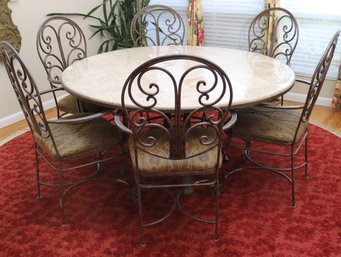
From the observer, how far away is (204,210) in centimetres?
212

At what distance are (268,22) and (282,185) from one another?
180 centimetres

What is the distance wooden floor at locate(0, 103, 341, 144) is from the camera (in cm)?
314

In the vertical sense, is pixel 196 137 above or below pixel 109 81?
below

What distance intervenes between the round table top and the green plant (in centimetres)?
130

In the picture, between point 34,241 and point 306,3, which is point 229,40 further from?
point 34,241

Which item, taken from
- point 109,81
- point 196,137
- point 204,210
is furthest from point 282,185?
point 109,81

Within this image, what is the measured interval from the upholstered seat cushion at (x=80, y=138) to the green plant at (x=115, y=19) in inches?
81.0

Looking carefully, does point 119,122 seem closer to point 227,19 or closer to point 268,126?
point 268,126

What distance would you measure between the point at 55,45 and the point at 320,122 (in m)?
2.52

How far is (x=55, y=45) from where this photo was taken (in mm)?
3617

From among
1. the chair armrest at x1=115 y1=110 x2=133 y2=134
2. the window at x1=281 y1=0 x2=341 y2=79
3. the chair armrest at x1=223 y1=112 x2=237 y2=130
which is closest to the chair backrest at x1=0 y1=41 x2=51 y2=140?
the chair armrest at x1=115 y1=110 x2=133 y2=134

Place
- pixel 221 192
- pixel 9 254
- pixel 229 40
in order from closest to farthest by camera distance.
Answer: pixel 9 254 → pixel 221 192 → pixel 229 40

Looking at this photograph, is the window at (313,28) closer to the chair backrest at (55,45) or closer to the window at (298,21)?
the window at (298,21)

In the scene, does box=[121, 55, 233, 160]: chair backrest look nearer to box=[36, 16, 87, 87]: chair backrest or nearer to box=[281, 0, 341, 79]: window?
box=[36, 16, 87, 87]: chair backrest
